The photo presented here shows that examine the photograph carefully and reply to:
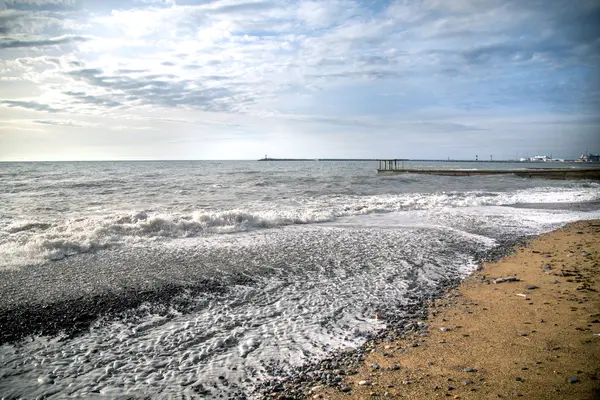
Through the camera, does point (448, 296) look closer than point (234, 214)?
Yes

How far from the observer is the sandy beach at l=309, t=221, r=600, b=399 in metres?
3.38

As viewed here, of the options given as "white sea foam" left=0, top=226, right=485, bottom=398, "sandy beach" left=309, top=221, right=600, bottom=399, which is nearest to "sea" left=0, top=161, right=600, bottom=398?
"white sea foam" left=0, top=226, right=485, bottom=398

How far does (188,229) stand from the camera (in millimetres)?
12039

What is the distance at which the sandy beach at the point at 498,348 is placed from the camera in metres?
3.38

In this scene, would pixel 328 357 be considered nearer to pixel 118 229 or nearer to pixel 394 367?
pixel 394 367

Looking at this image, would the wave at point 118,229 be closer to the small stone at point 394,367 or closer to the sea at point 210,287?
the sea at point 210,287

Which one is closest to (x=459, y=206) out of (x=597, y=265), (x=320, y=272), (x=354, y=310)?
(x=597, y=265)

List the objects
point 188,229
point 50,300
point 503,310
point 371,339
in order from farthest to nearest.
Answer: point 188,229, point 50,300, point 503,310, point 371,339

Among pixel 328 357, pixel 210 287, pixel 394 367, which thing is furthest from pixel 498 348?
pixel 210 287

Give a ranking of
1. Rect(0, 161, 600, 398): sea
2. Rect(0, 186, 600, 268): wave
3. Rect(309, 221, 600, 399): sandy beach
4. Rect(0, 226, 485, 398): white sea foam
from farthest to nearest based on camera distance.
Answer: Rect(0, 186, 600, 268): wave < Rect(0, 161, 600, 398): sea < Rect(0, 226, 485, 398): white sea foam < Rect(309, 221, 600, 399): sandy beach

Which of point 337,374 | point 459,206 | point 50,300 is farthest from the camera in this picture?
point 459,206

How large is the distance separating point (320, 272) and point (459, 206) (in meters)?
14.1

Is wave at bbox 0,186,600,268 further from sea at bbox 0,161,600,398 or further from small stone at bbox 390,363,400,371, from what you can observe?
small stone at bbox 390,363,400,371

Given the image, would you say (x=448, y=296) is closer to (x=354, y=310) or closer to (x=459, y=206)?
(x=354, y=310)
